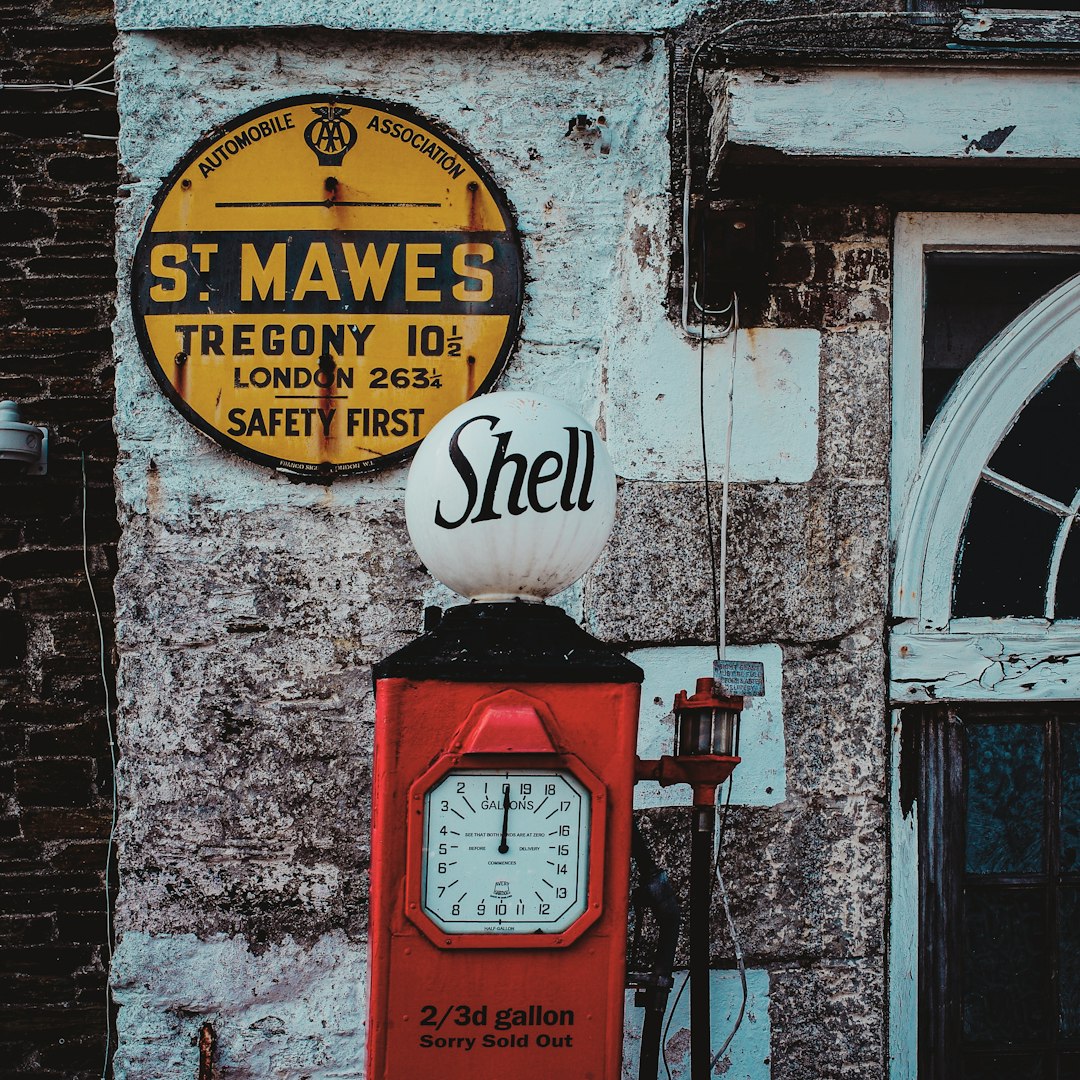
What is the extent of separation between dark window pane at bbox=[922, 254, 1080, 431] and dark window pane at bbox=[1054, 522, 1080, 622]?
1.77 ft

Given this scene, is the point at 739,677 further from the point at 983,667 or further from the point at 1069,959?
the point at 1069,959

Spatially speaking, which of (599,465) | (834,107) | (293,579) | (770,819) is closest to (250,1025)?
(293,579)

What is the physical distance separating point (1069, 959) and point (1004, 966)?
0.18 m

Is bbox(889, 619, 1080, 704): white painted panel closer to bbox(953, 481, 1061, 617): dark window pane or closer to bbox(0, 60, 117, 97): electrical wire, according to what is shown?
bbox(953, 481, 1061, 617): dark window pane

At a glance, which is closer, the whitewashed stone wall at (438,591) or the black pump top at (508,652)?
the black pump top at (508,652)

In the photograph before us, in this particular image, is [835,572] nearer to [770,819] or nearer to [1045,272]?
[770,819]

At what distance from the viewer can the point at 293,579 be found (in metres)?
3.11

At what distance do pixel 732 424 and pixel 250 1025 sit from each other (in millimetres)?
2054

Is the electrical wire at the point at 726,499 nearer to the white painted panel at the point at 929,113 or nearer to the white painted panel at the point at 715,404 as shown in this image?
the white painted panel at the point at 715,404

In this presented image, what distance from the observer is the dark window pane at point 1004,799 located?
10.2 ft

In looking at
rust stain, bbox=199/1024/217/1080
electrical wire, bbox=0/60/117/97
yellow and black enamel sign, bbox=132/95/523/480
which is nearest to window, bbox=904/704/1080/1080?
yellow and black enamel sign, bbox=132/95/523/480

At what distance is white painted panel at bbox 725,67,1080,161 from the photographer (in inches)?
112

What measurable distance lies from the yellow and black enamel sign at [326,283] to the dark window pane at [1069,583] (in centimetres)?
168

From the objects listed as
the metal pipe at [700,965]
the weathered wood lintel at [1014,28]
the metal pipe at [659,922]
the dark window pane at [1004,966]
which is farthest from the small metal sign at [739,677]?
the weathered wood lintel at [1014,28]
